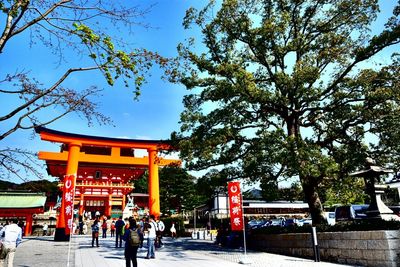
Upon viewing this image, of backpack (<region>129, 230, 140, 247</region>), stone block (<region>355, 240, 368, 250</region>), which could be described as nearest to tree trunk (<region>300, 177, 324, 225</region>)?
stone block (<region>355, 240, 368, 250</region>)

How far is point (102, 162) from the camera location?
106ft

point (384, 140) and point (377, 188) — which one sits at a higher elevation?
point (384, 140)

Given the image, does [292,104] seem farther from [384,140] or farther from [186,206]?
[186,206]

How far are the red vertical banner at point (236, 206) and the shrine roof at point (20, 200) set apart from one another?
66.6ft

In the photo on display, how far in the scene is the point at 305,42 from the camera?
13.9 metres

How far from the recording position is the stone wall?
8.48 m

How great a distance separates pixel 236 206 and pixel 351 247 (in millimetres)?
4589

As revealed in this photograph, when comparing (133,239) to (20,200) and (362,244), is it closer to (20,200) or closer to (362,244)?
(362,244)

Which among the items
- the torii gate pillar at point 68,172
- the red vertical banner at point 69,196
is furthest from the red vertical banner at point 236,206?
the torii gate pillar at point 68,172

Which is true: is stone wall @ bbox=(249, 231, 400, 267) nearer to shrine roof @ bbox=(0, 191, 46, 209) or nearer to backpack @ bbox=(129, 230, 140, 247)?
backpack @ bbox=(129, 230, 140, 247)

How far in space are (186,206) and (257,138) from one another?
2892 cm

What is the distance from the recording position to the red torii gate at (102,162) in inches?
965

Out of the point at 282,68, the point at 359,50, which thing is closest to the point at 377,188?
the point at 359,50

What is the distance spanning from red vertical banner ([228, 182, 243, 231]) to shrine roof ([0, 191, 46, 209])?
799 inches
